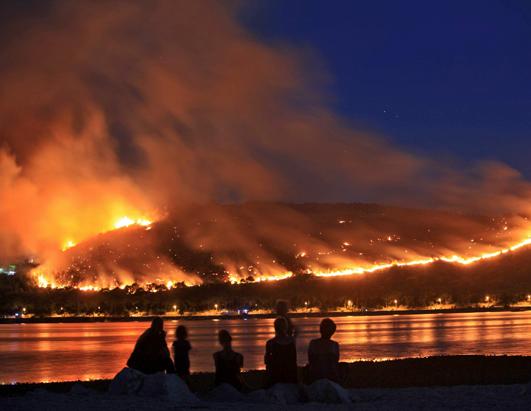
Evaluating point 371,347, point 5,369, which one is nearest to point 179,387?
point 5,369

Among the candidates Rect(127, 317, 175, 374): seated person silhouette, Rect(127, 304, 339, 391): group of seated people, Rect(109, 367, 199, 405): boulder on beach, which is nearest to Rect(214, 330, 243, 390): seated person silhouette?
Rect(127, 304, 339, 391): group of seated people

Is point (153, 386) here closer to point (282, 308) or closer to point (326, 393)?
point (282, 308)

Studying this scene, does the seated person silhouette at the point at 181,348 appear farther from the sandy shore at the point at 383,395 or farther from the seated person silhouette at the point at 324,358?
the seated person silhouette at the point at 324,358

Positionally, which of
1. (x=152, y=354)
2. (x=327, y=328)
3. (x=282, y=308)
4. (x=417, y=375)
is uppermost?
(x=282, y=308)

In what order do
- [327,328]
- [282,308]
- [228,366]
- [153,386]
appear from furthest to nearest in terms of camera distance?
1. [228,366]
2. [282,308]
3. [153,386]
4. [327,328]

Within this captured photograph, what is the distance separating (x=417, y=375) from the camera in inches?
958

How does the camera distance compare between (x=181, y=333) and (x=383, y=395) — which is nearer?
(x=383, y=395)

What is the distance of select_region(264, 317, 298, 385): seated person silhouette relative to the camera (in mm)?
17109

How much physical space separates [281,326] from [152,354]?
310 cm

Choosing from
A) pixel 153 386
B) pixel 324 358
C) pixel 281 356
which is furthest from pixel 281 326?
pixel 153 386

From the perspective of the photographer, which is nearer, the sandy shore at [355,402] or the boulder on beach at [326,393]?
the sandy shore at [355,402]

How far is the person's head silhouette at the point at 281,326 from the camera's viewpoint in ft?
56.0

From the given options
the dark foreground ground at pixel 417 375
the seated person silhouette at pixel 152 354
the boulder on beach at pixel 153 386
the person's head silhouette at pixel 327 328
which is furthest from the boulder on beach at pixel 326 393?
the dark foreground ground at pixel 417 375

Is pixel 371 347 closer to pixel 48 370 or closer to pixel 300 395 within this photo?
pixel 48 370
